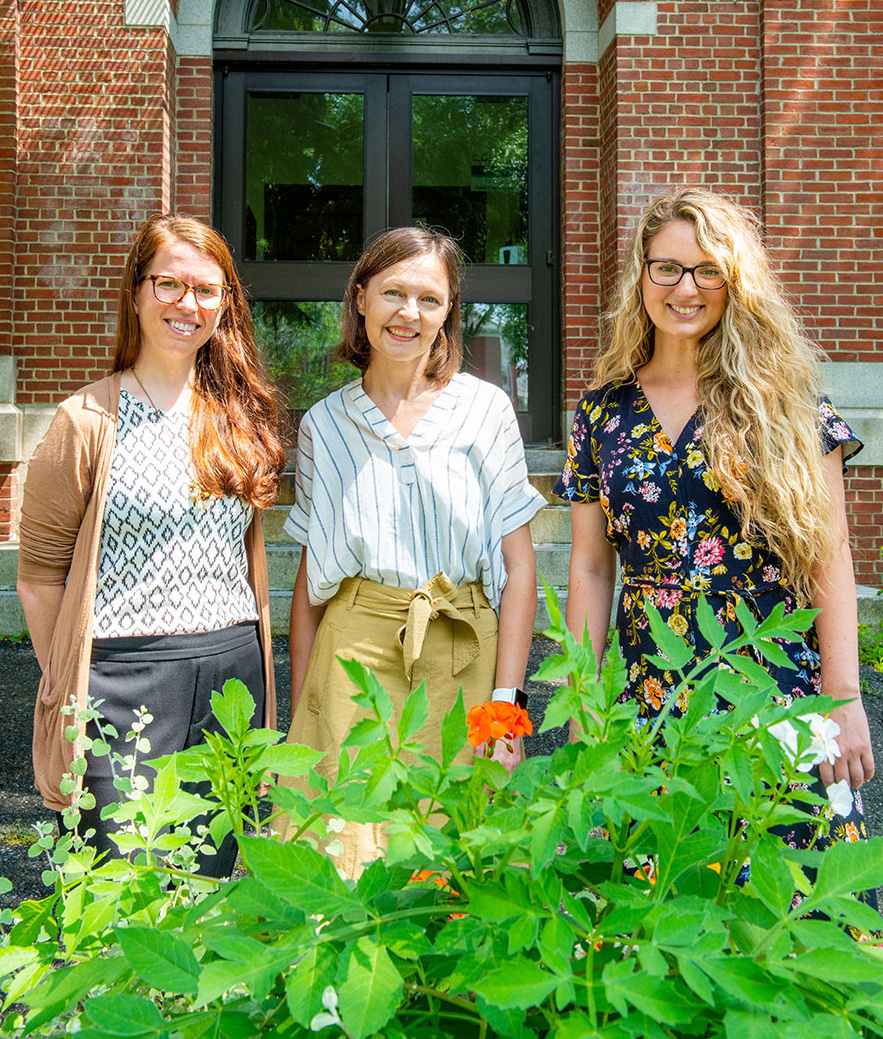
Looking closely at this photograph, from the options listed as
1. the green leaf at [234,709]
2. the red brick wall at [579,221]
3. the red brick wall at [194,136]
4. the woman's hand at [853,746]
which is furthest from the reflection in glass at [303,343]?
the green leaf at [234,709]

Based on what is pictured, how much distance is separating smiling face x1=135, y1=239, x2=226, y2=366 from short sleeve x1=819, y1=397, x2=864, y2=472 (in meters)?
1.50

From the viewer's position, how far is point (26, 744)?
16.0ft

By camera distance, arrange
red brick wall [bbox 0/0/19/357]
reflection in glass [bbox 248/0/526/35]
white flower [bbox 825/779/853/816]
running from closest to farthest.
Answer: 1. white flower [bbox 825/779/853/816]
2. red brick wall [bbox 0/0/19/357]
3. reflection in glass [bbox 248/0/526/35]

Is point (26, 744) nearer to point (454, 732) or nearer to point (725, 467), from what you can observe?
point (725, 467)

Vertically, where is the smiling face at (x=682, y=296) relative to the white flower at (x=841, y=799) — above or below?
above

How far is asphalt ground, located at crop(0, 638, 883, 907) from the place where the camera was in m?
3.66

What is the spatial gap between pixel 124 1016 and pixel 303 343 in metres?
8.43

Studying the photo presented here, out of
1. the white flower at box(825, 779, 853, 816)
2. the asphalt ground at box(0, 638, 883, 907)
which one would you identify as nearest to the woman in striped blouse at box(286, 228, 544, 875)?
the white flower at box(825, 779, 853, 816)

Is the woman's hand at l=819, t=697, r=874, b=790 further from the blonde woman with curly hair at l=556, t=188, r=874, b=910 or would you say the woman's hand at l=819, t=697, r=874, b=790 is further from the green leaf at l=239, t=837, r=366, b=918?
the green leaf at l=239, t=837, r=366, b=918

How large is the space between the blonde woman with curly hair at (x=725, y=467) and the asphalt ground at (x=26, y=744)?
2.20m

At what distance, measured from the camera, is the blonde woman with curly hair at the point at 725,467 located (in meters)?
2.06

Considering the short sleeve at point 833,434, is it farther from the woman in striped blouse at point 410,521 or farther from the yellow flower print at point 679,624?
the woman in striped blouse at point 410,521

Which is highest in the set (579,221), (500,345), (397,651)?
(579,221)

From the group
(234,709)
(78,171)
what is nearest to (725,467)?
(234,709)
